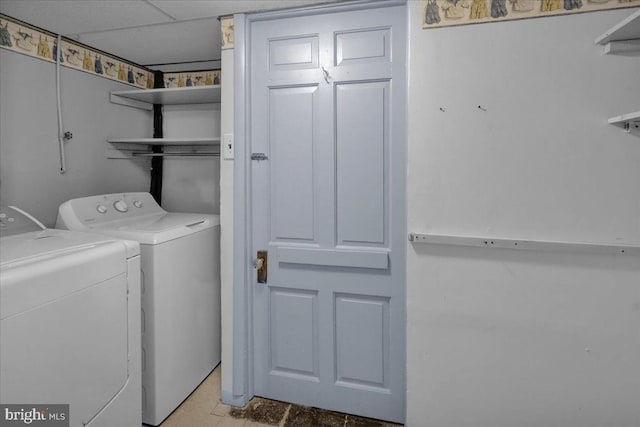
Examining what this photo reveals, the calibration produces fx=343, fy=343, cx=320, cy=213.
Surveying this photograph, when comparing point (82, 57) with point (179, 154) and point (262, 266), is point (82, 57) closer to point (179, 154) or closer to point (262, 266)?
point (179, 154)

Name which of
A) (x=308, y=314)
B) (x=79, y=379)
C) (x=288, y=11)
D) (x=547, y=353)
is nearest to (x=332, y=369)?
(x=308, y=314)

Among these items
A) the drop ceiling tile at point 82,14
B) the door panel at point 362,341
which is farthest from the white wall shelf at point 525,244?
the drop ceiling tile at point 82,14

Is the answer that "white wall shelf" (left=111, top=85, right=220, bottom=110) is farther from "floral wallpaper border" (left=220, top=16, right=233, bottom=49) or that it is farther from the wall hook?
the wall hook

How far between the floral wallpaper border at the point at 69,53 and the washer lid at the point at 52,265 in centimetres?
112

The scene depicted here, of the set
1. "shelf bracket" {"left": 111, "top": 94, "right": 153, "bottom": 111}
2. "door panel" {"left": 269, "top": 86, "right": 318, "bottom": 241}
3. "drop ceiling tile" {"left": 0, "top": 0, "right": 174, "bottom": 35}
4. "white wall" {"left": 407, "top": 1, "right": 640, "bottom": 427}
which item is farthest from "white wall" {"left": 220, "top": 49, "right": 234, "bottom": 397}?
"shelf bracket" {"left": 111, "top": 94, "right": 153, "bottom": 111}

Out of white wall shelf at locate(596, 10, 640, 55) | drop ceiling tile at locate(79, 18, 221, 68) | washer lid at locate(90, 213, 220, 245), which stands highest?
drop ceiling tile at locate(79, 18, 221, 68)

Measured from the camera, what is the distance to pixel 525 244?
1481 mm

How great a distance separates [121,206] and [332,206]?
1366mm

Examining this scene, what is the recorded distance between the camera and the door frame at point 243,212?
1.85m

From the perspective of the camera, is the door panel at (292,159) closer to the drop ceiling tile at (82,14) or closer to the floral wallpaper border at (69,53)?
the drop ceiling tile at (82,14)

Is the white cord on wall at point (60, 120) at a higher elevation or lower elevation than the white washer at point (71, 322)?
higher

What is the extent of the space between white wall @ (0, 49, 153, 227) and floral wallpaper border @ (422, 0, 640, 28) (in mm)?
2172

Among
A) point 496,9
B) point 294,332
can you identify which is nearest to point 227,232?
point 294,332

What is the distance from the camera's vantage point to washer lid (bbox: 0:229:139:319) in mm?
1071
